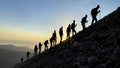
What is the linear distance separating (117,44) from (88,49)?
18.1ft

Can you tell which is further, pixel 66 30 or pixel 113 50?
pixel 66 30

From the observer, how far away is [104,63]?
86.6ft

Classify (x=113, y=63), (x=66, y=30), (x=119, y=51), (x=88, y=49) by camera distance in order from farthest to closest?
(x=66, y=30)
(x=88, y=49)
(x=119, y=51)
(x=113, y=63)

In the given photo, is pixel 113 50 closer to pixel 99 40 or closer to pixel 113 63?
pixel 113 63

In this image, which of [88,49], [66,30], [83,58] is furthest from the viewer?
[66,30]

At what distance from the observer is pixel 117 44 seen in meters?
28.9

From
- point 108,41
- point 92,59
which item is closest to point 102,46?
point 108,41

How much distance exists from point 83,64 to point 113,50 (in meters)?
3.25

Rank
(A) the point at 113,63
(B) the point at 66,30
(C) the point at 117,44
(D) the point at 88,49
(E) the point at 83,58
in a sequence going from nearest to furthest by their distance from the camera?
(A) the point at 113,63, (C) the point at 117,44, (E) the point at 83,58, (D) the point at 88,49, (B) the point at 66,30

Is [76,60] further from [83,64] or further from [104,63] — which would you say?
[104,63]

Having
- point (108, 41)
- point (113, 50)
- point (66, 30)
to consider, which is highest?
point (66, 30)

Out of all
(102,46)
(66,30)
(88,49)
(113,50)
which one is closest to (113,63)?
(113,50)

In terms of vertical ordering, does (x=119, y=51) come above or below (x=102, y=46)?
below

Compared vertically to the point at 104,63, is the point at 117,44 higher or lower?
higher
